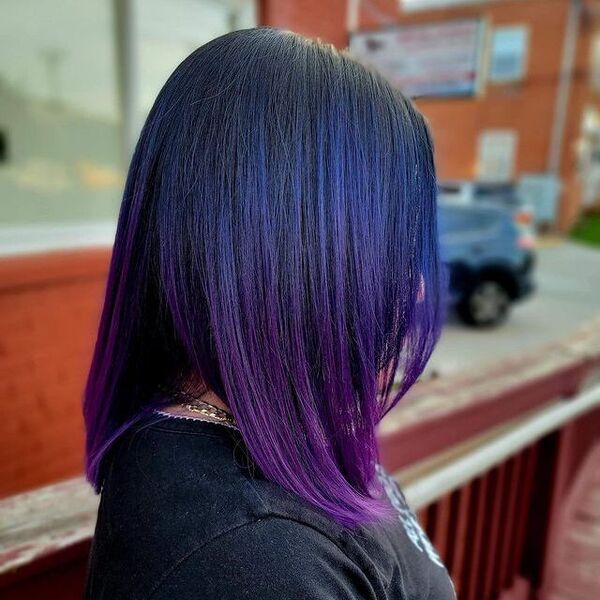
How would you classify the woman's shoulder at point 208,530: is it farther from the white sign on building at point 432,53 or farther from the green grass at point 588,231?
the green grass at point 588,231

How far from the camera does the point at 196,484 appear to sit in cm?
59

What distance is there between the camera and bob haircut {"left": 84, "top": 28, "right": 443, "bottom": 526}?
616 mm

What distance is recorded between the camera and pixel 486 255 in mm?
7418

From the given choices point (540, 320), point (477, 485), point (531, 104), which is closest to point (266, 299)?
point (477, 485)

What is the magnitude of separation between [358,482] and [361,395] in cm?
12

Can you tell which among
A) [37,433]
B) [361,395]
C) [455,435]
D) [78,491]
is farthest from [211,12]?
[361,395]

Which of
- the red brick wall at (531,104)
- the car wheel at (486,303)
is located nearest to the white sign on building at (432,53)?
the car wheel at (486,303)

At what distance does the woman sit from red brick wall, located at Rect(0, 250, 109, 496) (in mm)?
1992

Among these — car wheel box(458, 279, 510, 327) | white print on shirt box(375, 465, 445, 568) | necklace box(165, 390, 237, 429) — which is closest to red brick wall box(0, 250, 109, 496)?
white print on shirt box(375, 465, 445, 568)

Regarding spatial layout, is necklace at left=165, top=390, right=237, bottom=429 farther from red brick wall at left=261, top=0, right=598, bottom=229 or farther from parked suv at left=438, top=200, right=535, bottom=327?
red brick wall at left=261, top=0, right=598, bottom=229

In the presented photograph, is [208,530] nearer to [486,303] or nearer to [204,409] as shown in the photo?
[204,409]

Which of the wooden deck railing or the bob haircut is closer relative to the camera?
the bob haircut

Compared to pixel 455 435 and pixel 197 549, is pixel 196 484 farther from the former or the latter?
pixel 455 435

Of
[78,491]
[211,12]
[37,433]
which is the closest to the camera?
[78,491]
